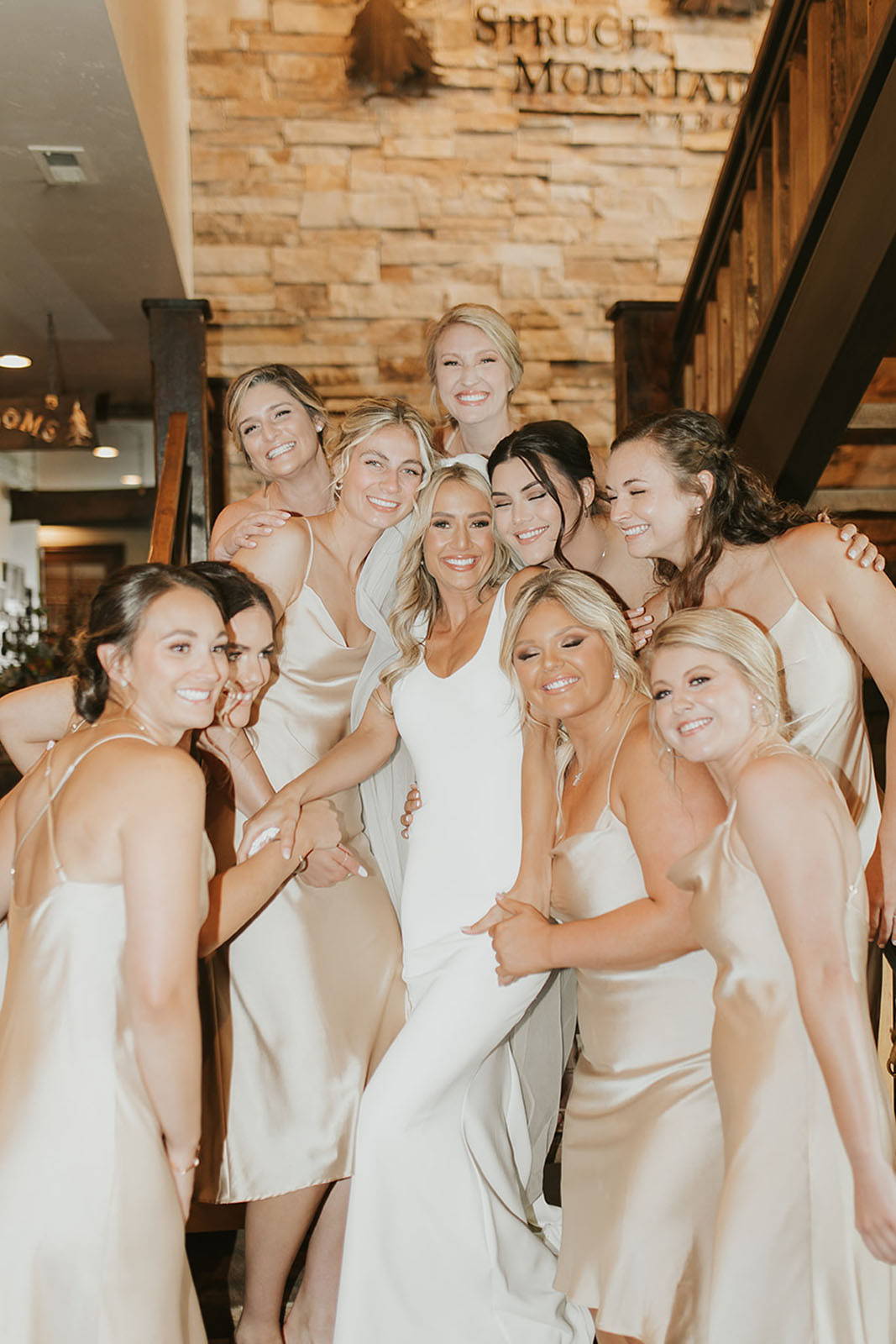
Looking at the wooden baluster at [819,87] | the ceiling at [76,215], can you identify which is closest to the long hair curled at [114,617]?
the ceiling at [76,215]

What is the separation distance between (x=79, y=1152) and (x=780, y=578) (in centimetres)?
174

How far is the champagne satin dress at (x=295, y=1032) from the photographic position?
2.68m

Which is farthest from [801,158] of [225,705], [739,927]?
[739,927]

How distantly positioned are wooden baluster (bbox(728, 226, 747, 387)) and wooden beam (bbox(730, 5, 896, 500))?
21cm

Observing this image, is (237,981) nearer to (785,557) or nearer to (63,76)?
(785,557)

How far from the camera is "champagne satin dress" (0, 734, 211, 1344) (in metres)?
1.77

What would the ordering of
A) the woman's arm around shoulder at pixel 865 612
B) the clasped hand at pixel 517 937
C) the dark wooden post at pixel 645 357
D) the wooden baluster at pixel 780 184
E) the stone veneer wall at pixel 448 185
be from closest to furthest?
1. the clasped hand at pixel 517 937
2. the woman's arm around shoulder at pixel 865 612
3. the wooden baluster at pixel 780 184
4. the dark wooden post at pixel 645 357
5. the stone veneer wall at pixel 448 185

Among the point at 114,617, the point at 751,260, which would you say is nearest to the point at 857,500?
the point at 751,260

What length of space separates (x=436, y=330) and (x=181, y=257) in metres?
2.80

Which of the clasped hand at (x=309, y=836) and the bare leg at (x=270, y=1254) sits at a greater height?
the clasped hand at (x=309, y=836)

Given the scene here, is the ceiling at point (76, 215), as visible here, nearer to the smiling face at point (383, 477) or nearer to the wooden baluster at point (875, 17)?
the smiling face at point (383, 477)

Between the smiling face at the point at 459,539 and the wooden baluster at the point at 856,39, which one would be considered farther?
the wooden baluster at the point at 856,39

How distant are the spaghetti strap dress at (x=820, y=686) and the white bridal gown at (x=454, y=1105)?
1.92 ft

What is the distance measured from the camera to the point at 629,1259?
6.94 ft
